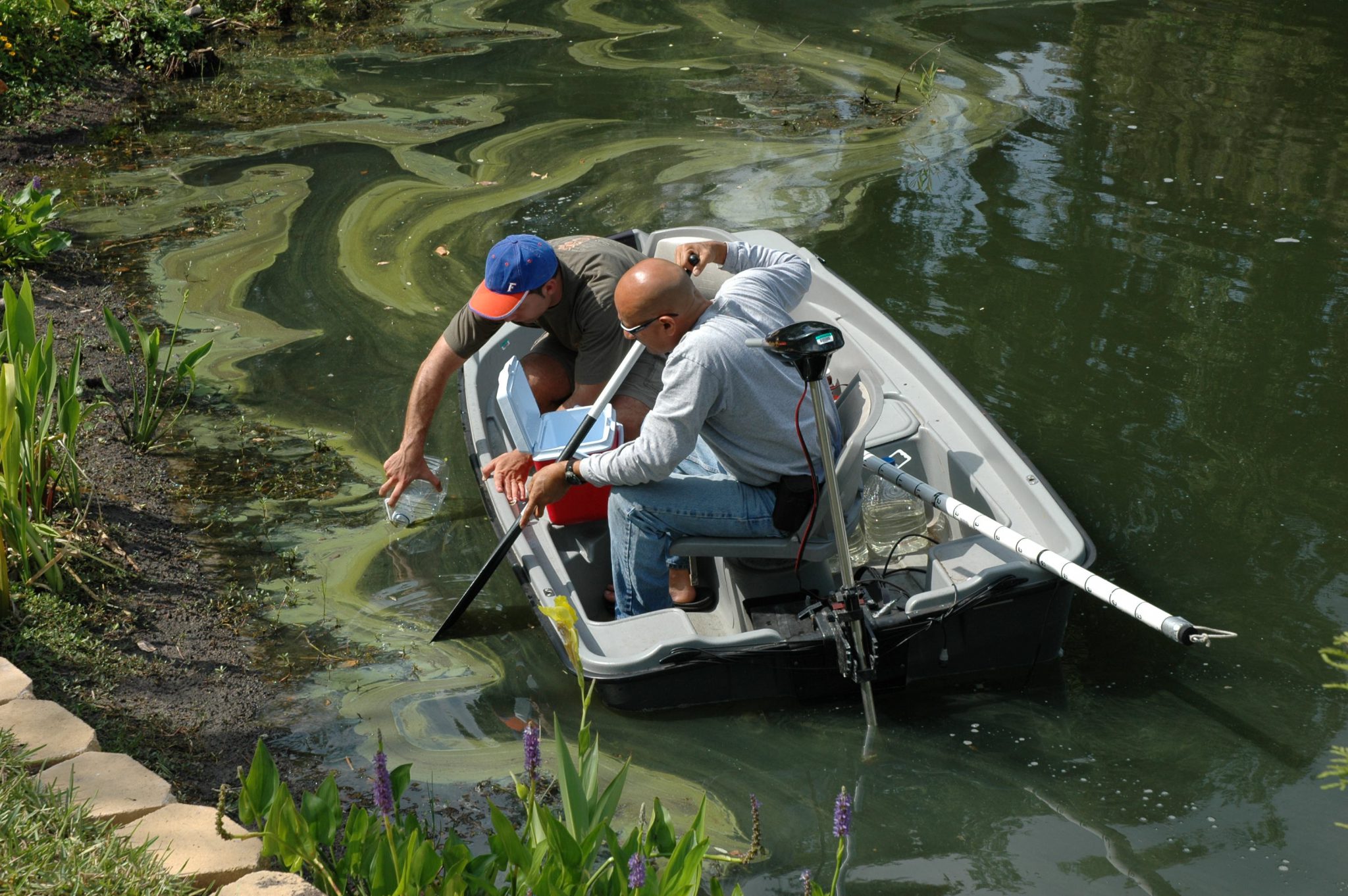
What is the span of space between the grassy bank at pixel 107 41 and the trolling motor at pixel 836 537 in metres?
8.28

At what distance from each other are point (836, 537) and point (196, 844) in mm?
1803

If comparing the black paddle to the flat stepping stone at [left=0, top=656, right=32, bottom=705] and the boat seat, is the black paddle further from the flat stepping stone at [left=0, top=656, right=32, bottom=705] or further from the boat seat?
the flat stepping stone at [left=0, top=656, right=32, bottom=705]

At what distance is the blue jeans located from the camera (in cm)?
372

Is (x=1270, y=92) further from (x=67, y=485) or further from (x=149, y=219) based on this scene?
(x=67, y=485)

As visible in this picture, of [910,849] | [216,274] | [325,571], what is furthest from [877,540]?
[216,274]

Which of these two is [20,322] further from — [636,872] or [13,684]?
[636,872]

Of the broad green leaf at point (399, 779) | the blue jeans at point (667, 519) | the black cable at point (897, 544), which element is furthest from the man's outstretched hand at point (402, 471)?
the broad green leaf at point (399, 779)

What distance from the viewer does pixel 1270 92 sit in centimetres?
994

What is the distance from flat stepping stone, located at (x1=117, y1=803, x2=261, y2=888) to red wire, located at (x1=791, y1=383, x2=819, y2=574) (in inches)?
70.2

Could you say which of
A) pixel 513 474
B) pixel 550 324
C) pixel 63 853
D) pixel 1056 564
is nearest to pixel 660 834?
pixel 63 853

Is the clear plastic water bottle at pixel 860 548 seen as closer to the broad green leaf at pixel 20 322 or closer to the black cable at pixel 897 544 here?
the black cable at pixel 897 544

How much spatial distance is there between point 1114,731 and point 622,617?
1.51m

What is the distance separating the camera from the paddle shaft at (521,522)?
13.0 ft

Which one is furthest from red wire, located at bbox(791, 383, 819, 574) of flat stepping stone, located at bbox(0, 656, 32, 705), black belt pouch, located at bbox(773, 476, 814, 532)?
flat stepping stone, located at bbox(0, 656, 32, 705)
